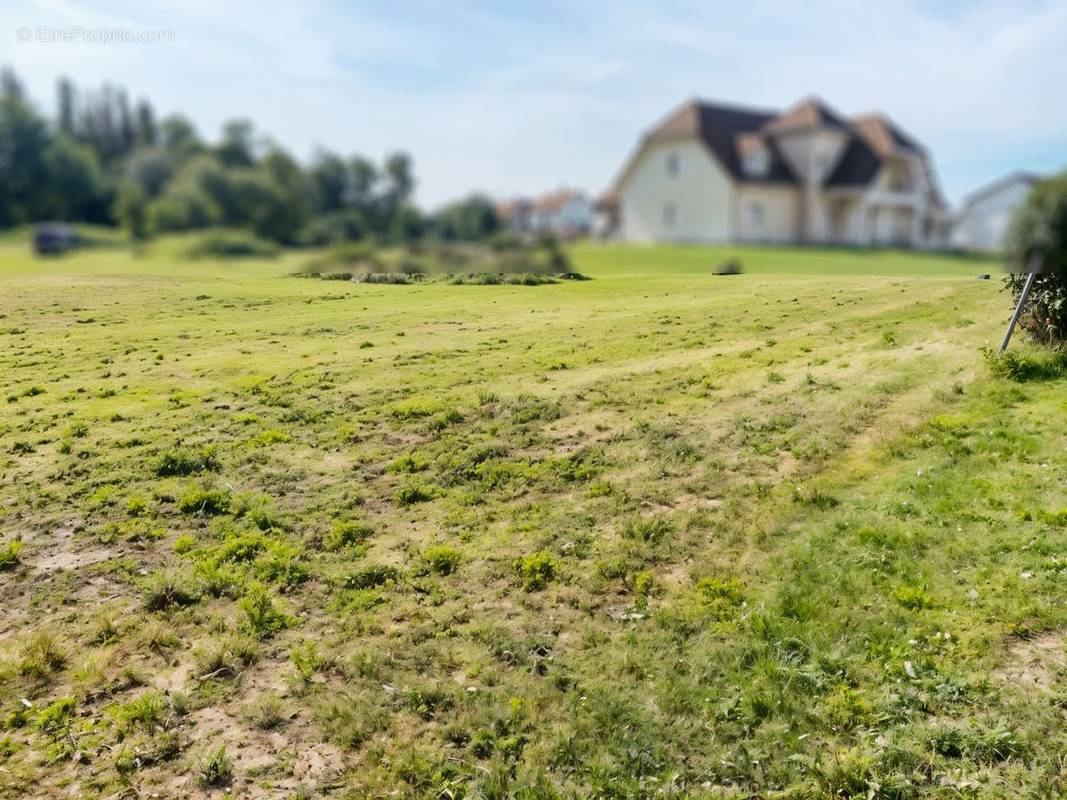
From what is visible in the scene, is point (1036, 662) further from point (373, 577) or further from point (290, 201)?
point (290, 201)

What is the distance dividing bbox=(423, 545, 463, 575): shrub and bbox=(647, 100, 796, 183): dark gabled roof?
7594 mm

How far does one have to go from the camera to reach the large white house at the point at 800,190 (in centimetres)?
952

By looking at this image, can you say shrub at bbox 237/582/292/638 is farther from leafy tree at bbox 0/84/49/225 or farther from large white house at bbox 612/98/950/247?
leafy tree at bbox 0/84/49/225

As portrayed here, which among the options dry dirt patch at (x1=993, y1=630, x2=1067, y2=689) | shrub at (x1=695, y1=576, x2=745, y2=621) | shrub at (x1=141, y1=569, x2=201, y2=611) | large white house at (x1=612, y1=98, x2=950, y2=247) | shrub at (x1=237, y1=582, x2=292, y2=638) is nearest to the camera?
dry dirt patch at (x1=993, y1=630, x2=1067, y2=689)

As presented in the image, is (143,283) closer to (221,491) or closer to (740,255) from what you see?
(221,491)

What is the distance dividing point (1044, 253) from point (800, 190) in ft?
16.7

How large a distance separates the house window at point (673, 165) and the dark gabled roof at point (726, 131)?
0.45m

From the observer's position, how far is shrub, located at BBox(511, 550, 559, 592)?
530cm

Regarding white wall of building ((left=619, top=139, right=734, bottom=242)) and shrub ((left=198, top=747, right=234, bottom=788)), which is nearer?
shrub ((left=198, top=747, right=234, bottom=788))

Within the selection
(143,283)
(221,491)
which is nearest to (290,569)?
(221,491)

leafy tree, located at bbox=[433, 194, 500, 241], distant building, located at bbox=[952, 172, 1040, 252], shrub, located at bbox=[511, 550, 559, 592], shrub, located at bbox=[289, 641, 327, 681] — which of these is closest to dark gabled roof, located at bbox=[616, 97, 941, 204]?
distant building, located at bbox=[952, 172, 1040, 252]

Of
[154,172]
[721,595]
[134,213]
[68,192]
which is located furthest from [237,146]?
[68,192]

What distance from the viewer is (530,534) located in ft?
18.6

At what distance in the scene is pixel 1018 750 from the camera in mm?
4105
